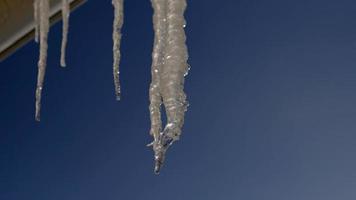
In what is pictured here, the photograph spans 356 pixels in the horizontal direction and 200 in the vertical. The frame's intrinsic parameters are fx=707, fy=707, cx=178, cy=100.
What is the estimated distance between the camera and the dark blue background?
4.57 feet

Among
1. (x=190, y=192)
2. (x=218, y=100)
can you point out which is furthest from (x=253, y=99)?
(x=190, y=192)

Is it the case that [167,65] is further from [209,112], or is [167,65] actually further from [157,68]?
[209,112]

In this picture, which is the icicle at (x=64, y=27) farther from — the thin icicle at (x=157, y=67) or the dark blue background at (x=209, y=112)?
the dark blue background at (x=209, y=112)

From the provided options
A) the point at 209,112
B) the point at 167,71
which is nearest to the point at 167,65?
the point at 167,71

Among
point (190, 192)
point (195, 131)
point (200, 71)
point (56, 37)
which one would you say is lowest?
point (190, 192)

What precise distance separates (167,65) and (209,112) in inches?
40.3

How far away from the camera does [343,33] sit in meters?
1.44

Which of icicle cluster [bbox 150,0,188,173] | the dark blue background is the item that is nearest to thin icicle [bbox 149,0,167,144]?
icicle cluster [bbox 150,0,188,173]

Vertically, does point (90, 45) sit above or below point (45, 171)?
above

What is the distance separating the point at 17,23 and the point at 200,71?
3.01ft

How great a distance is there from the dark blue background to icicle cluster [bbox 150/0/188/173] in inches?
38.0

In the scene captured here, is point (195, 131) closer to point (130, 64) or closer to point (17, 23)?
point (130, 64)

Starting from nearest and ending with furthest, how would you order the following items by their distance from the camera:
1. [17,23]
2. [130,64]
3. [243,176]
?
[17,23]
[243,176]
[130,64]

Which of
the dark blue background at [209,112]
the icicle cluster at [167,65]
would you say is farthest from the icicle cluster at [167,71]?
the dark blue background at [209,112]
